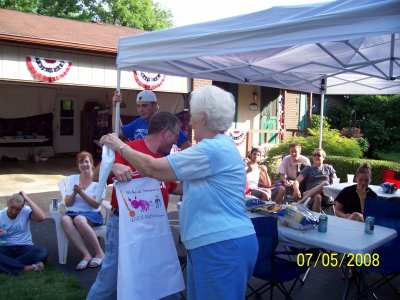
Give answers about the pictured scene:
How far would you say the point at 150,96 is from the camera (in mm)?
4105

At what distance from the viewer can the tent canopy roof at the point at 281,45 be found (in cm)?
256

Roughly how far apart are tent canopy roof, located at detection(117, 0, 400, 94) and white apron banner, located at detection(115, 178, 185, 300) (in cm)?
137

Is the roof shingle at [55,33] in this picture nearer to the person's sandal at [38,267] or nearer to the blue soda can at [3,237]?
the blue soda can at [3,237]

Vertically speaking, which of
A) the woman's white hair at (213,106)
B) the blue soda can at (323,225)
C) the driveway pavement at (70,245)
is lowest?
the driveway pavement at (70,245)

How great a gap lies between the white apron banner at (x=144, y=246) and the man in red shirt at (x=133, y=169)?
9 cm

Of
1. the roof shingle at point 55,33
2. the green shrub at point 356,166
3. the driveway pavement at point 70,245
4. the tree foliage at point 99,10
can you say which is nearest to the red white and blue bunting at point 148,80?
the roof shingle at point 55,33

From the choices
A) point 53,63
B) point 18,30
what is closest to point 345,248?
point 53,63

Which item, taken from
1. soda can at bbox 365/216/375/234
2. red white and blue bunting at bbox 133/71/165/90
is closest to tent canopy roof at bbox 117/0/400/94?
soda can at bbox 365/216/375/234

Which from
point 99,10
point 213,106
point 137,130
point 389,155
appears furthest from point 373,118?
point 99,10

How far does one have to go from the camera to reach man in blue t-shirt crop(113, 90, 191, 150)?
13.2 ft

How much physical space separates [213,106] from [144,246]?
0.94 meters

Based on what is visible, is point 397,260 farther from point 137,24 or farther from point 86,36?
point 137,24

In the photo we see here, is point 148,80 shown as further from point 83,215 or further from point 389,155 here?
point 389,155
